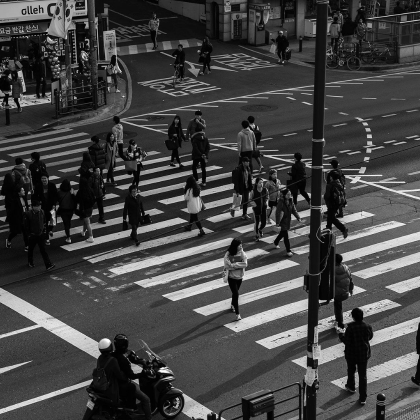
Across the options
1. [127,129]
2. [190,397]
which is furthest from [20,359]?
[127,129]

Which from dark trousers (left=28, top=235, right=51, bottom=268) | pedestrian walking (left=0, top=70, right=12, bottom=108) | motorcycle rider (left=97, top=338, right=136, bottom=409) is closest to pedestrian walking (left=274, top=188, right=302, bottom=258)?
dark trousers (left=28, top=235, right=51, bottom=268)

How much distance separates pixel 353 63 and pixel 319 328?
27.9 m

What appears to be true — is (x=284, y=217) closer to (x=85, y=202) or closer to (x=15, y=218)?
(x=85, y=202)

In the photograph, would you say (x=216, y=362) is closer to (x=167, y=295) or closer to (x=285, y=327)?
(x=285, y=327)

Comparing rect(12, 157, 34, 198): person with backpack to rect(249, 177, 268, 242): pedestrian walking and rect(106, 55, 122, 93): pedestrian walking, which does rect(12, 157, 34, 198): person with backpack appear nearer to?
rect(249, 177, 268, 242): pedestrian walking

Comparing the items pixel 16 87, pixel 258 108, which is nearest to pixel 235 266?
pixel 258 108

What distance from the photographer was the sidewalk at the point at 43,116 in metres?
34.6

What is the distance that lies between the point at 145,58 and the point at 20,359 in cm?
3135

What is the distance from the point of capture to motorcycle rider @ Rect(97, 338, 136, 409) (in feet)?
46.0

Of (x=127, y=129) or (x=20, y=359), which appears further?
(x=127, y=129)

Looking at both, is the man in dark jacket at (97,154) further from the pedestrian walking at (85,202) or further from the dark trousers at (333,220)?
the dark trousers at (333,220)

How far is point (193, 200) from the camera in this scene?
2294cm

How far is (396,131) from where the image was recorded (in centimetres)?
3266

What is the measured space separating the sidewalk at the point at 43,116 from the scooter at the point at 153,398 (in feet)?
67.5
